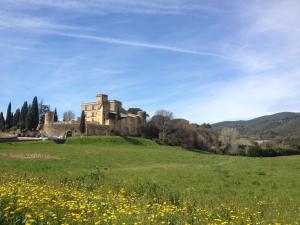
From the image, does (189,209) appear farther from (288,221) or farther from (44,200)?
(44,200)

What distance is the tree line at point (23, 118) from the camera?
111 m

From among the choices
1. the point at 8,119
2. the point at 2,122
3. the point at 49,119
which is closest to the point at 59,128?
the point at 49,119

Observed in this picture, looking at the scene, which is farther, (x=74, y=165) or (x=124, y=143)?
(x=124, y=143)

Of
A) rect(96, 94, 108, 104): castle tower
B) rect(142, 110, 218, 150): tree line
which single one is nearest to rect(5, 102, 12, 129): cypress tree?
rect(96, 94, 108, 104): castle tower

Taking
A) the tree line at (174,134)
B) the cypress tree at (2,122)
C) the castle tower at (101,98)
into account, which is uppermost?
the castle tower at (101,98)

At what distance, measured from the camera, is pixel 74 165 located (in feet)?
120

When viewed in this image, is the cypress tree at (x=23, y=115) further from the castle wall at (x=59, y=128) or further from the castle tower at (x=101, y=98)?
the castle tower at (x=101, y=98)

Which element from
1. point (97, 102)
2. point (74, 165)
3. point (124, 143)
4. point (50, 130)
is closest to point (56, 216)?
point (74, 165)

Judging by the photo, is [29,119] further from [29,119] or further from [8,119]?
[8,119]

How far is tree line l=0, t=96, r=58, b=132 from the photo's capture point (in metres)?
111

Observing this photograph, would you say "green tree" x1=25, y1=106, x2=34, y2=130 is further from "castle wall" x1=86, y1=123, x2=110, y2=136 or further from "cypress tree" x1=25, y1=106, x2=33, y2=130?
"castle wall" x1=86, y1=123, x2=110, y2=136

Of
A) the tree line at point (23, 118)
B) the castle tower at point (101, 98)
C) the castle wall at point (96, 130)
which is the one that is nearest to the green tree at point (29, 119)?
the tree line at point (23, 118)

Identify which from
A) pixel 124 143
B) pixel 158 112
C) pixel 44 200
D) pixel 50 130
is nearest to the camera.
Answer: pixel 44 200

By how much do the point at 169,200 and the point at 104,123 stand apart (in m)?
103
